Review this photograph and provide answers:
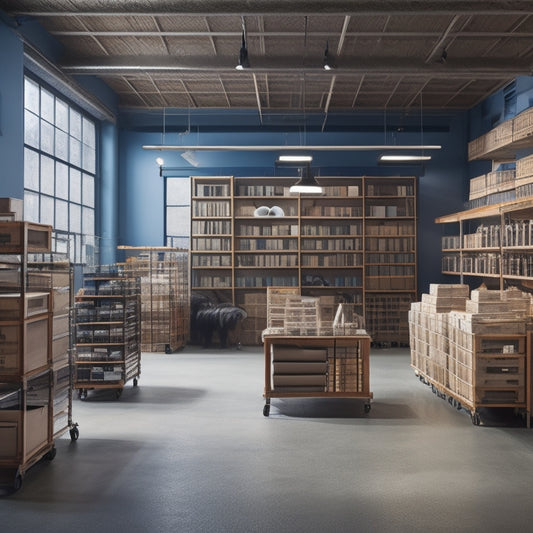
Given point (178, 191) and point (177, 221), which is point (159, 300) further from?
point (178, 191)

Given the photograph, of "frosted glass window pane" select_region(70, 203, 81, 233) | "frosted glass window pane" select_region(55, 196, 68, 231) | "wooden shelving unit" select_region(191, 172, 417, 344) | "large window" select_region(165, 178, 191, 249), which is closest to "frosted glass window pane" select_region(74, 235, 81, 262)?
"frosted glass window pane" select_region(70, 203, 81, 233)

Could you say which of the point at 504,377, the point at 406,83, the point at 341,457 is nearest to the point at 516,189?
the point at 406,83

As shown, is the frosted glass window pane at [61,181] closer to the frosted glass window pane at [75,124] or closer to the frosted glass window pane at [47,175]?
the frosted glass window pane at [47,175]

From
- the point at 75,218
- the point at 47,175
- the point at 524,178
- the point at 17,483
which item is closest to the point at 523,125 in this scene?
the point at 524,178

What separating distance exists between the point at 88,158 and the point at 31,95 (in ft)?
9.32

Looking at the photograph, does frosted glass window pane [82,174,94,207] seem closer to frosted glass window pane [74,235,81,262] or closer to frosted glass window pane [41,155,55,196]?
frosted glass window pane [74,235,81,262]

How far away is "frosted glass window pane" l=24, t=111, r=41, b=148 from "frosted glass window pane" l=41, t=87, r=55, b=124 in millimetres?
349

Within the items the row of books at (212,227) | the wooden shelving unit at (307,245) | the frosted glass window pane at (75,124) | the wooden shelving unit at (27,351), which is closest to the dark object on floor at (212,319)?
the wooden shelving unit at (307,245)

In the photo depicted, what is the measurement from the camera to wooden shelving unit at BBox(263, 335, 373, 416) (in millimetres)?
6395

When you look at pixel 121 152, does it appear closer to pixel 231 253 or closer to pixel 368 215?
pixel 231 253

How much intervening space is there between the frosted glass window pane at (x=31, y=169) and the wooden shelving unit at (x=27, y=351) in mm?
4474

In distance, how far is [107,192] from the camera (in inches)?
501

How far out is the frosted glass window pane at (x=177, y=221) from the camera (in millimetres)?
13523

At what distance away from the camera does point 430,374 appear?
7559 mm
